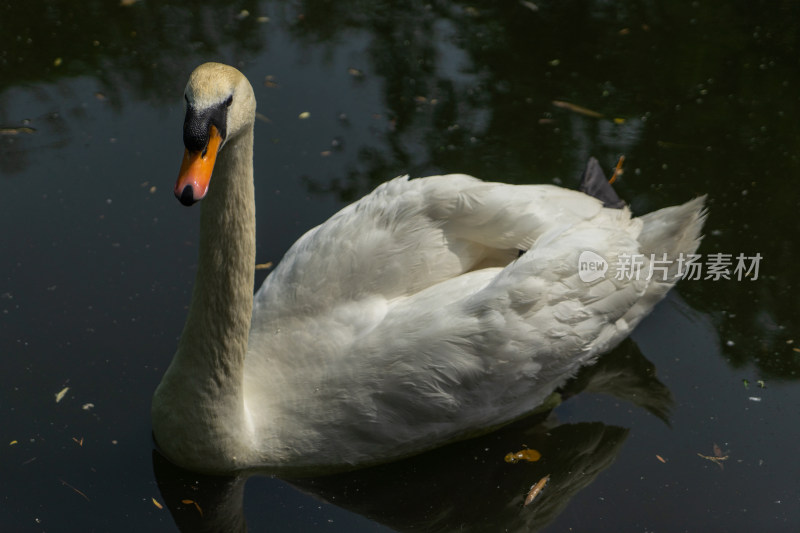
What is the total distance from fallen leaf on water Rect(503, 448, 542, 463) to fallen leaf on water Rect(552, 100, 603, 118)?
314 centimetres

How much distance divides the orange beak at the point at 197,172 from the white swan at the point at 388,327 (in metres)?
0.47

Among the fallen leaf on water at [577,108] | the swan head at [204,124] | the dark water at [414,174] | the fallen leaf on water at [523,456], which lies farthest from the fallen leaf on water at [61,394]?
the fallen leaf on water at [577,108]

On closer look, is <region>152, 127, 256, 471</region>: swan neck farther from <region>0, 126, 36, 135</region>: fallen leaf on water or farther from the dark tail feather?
<region>0, 126, 36, 135</region>: fallen leaf on water

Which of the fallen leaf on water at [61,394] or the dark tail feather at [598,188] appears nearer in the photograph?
the fallen leaf on water at [61,394]

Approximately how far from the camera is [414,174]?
6562mm

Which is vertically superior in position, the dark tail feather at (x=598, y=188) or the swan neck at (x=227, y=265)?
the swan neck at (x=227, y=265)

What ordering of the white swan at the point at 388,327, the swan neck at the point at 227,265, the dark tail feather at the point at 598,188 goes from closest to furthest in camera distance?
the swan neck at the point at 227,265 → the white swan at the point at 388,327 → the dark tail feather at the point at 598,188

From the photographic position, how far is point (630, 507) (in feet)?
15.0

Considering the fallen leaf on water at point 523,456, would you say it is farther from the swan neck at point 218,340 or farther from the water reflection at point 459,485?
the swan neck at point 218,340

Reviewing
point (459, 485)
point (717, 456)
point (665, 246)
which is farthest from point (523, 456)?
point (665, 246)

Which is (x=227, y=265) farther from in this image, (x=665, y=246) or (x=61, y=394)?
(x=665, y=246)

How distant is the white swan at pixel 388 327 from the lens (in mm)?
4191

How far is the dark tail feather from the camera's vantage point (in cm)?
566

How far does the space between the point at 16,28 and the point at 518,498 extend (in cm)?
562
